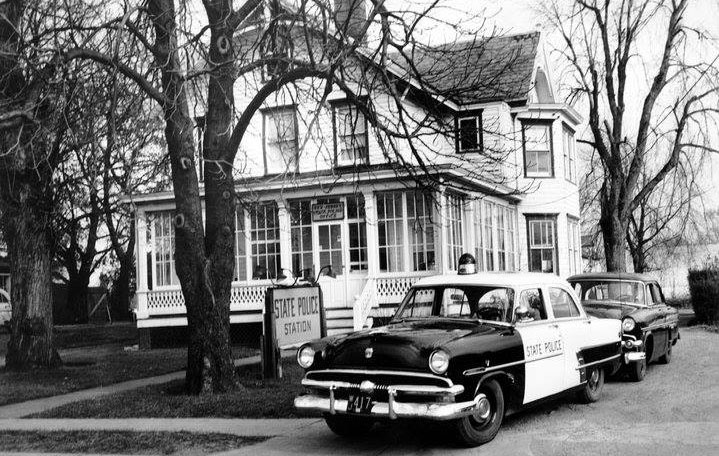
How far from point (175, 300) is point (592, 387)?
14.0 meters

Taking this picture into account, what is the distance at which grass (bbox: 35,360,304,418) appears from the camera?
1016cm

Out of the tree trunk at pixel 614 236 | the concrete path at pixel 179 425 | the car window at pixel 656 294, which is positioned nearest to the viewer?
the concrete path at pixel 179 425

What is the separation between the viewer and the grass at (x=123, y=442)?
8.19 metres

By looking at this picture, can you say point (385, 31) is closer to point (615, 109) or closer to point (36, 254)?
point (36, 254)

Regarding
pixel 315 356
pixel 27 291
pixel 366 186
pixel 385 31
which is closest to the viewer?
pixel 315 356

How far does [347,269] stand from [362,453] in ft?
42.3

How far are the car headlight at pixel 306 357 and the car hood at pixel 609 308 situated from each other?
612 centimetres

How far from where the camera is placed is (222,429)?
904 cm

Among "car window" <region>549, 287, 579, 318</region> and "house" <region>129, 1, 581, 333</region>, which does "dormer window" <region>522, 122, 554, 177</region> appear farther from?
"car window" <region>549, 287, 579, 318</region>

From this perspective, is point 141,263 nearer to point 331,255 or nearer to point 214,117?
point 331,255

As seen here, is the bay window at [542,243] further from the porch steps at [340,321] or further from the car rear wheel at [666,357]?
the car rear wheel at [666,357]

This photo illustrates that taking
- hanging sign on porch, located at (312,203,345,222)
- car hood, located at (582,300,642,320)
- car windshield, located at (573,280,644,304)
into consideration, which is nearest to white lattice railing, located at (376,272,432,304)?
hanging sign on porch, located at (312,203,345,222)

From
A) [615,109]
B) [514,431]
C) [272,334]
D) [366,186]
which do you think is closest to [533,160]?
[615,109]

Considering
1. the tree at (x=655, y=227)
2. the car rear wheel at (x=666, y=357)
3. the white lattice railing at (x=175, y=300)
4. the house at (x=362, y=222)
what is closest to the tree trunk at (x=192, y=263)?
the house at (x=362, y=222)
